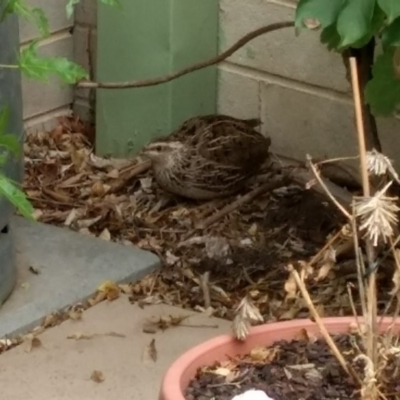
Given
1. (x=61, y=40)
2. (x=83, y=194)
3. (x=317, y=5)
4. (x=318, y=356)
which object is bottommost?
(x=83, y=194)

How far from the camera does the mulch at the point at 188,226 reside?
4266 mm

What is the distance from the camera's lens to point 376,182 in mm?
3953

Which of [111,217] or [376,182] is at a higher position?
[376,182]

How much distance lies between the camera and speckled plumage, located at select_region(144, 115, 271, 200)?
494cm

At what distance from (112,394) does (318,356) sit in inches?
45.4

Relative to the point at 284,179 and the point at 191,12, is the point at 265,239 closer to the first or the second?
the point at 284,179

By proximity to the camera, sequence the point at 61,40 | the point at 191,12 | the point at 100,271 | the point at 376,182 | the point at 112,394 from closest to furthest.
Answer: the point at 112,394
the point at 376,182
the point at 100,271
the point at 191,12
the point at 61,40

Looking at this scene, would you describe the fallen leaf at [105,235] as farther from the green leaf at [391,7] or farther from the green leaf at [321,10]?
the green leaf at [391,7]

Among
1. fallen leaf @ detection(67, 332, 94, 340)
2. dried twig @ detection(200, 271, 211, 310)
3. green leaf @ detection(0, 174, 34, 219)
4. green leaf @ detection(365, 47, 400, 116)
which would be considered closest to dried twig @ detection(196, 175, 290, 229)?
dried twig @ detection(200, 271, 211, 310)

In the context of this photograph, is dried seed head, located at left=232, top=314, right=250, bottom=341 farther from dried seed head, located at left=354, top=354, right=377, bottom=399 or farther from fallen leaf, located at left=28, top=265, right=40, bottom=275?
fallen leaf, located at left=28, top=265, right=40, bottom=275

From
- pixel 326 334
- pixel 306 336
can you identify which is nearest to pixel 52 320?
pixel 306 336

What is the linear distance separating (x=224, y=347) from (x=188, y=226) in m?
2.20

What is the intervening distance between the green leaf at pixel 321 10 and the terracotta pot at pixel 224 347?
0.75 meters

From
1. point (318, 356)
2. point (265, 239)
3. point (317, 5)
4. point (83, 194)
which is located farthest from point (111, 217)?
point (318, 356)
